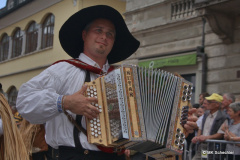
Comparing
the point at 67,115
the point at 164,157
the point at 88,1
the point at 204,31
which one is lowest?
the point at 164,157

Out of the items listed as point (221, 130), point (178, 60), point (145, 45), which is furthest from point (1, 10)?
point (221, 130)

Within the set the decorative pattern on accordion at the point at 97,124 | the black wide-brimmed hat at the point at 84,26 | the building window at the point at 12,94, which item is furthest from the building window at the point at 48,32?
the decorative pattern on accordion at the point at 97,124

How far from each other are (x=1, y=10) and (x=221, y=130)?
76.7 ft

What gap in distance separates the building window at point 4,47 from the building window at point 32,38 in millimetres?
3722

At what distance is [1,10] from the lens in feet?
84.9

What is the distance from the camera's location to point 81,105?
242 cm

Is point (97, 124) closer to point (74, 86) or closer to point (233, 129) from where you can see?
point (74, 86)

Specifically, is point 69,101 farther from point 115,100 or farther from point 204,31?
point 204,31

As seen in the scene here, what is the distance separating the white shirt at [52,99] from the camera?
8.06ft

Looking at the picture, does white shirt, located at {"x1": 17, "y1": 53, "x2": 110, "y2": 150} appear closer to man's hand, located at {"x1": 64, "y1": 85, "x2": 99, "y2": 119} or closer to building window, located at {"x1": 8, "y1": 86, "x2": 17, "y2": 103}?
man's hand, located at {"x1": 64, "y1": 85, "x2": 99, "y2": 119}

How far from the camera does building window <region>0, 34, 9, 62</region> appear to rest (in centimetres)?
2608

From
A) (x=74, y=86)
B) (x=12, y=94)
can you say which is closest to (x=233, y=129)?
(x=74, y=86)

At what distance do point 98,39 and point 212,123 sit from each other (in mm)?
3725

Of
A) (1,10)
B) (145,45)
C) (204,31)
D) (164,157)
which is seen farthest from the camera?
(1,10)
